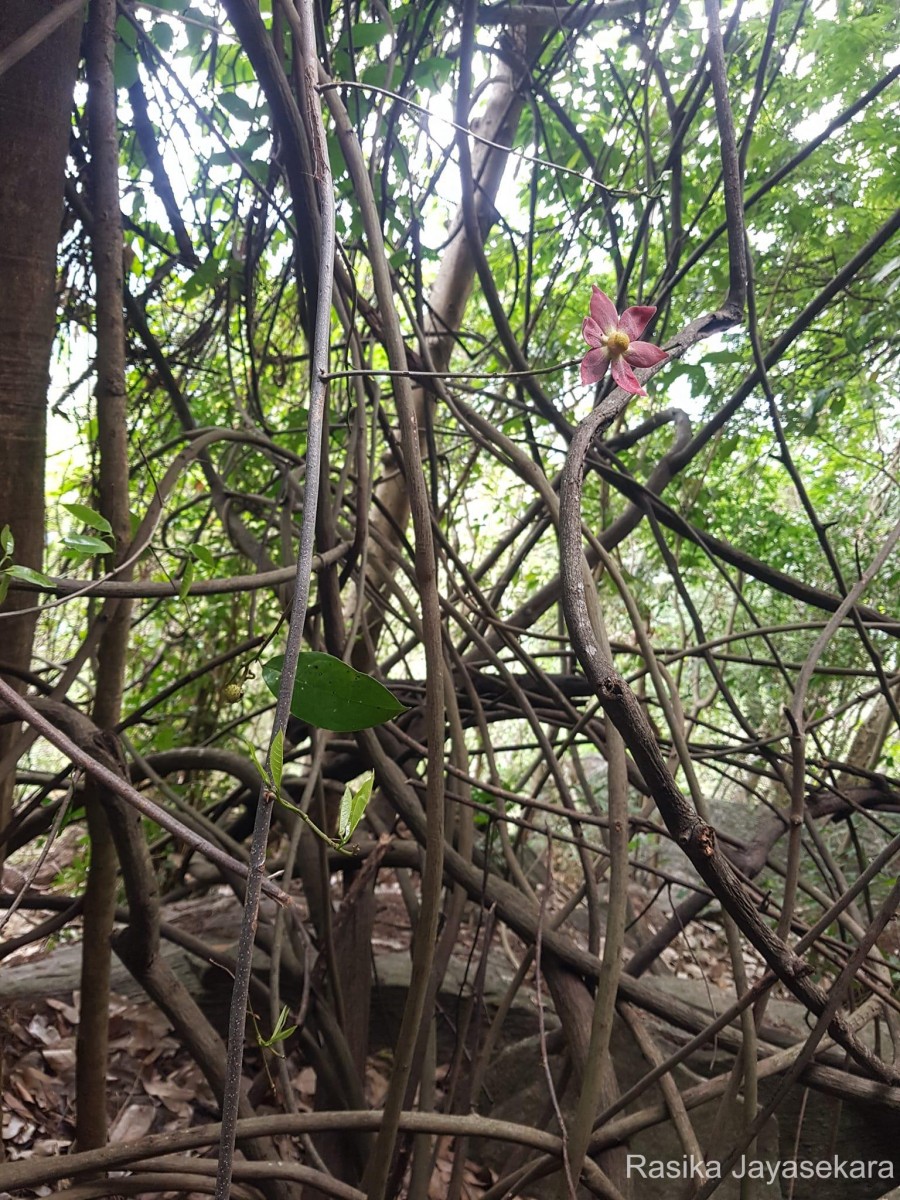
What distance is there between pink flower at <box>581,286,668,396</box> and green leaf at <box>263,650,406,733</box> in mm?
275

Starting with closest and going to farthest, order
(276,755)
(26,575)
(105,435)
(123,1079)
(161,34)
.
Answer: (276,755) → (26,575) → (105,435) → (161,34) → (123,1079)

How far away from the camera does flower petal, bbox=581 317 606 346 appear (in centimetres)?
53

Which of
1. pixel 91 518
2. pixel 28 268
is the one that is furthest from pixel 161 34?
pixel 91 518

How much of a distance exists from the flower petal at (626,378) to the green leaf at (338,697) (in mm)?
255

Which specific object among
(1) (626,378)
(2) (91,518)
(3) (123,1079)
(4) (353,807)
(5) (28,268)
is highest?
(5) (28,268)

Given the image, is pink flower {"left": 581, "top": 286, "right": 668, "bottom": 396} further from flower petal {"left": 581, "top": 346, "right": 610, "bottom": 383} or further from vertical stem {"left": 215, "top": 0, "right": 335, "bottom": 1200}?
vertical stem {"left": 215, "top": 0, "right": 335, "bottom": 1200}

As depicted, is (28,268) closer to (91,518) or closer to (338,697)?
(91,518)

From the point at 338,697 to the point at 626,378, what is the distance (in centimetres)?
29

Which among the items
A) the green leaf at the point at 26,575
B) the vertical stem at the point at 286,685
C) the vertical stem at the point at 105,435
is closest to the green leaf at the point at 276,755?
the vertical stem at the point at 286,685

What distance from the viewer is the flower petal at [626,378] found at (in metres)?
0.50

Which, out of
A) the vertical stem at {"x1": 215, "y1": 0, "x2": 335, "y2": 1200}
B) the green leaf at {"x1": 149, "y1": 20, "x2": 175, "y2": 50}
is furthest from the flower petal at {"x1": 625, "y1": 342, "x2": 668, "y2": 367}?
the green leaf at {"x1": 149, "y1": 20, "x2": 175, "y2": 50}

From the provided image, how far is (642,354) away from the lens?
21.1 inches

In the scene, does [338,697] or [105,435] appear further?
[105,435]

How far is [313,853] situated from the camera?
120 centimetres
